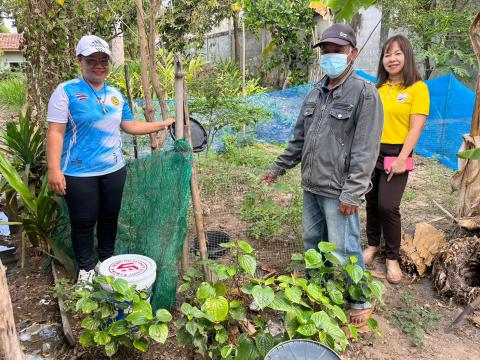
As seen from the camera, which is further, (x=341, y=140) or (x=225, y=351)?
(x=341, y=140)

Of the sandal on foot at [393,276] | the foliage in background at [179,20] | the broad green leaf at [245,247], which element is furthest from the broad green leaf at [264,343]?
the foliage in background at [179,20]

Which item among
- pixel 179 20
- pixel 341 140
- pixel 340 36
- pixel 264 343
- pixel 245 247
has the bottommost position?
pixel 264 343

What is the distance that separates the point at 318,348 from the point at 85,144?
6.09 feet

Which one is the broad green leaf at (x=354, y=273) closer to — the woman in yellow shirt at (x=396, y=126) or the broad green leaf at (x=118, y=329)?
the woman in yellow shirt at (x=396, y=126)

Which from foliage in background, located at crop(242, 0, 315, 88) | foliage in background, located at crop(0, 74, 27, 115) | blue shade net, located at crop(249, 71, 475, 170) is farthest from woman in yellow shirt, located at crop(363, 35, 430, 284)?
foliage in background, located at crop(0, 74, 27, 115)

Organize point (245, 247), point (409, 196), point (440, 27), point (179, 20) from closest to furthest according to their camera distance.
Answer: point (245, 247) → point (409, 196) → point (179, 20) → point (440, 27)

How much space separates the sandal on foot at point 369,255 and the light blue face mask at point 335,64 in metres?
1.69

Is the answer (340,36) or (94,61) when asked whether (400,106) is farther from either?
(94,61)

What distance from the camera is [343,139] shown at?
232 cm

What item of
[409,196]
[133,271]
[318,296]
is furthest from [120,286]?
[409,196]

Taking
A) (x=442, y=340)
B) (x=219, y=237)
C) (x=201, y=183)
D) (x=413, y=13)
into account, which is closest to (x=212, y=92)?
(x=201, y=183)

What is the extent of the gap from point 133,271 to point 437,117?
622 cm

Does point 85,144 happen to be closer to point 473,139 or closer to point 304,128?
point 304,128

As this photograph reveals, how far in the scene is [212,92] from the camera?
461 cm
